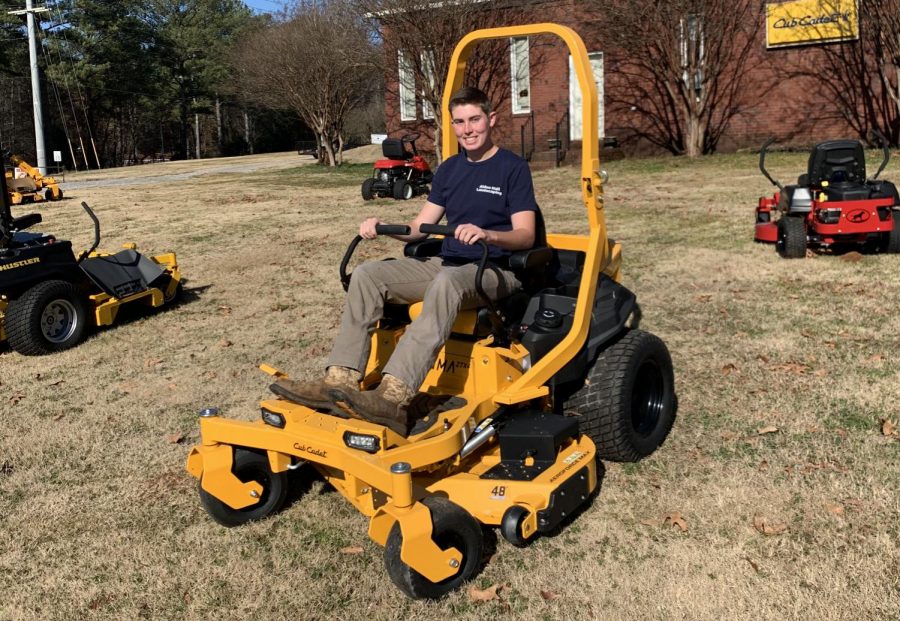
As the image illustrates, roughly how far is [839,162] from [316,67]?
21971 mm

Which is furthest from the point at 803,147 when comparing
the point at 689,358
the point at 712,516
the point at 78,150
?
the point at 78,150

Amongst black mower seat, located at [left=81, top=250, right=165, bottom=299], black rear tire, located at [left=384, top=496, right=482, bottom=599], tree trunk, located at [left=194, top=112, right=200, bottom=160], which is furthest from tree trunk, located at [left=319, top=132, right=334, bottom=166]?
tree trunk, located at [left=194, top=112, right=200, bottom=160]

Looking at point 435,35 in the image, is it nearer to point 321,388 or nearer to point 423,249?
point 423,249

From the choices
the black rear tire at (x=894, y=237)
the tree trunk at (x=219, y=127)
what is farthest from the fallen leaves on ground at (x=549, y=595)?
the tree trunk at (x=219, y=127)

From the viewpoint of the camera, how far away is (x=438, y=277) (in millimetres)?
3738

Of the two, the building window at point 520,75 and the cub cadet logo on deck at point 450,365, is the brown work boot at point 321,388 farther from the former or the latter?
the building window at point 520,75

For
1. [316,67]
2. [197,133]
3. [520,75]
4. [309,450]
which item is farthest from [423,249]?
[197,133]

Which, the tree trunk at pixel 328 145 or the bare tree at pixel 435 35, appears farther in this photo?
the tree trunk at pixel 328 145

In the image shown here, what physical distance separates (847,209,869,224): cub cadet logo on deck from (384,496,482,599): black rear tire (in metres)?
6.71

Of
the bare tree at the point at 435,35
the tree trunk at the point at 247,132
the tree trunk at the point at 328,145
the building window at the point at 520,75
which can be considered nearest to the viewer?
the bare tree at the point at 435,35

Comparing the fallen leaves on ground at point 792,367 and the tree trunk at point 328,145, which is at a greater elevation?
the tree trunk at point 328,145

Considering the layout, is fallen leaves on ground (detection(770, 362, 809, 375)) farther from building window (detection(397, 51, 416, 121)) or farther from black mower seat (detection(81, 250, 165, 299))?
building window (detection(397, 51, 416, 121))

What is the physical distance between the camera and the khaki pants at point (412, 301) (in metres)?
3.62

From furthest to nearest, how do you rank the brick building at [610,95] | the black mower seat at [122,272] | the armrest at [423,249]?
the brick building at [610,95]
the black mower seat at [122,272]
the armrest at [423,249]
